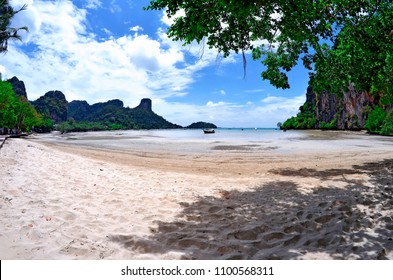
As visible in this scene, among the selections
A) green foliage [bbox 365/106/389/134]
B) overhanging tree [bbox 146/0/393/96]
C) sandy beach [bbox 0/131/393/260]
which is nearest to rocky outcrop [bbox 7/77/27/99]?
green foliage [bbox 365/106/389/134]

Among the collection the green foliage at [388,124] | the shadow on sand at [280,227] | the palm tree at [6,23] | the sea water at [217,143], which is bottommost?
the shadow on sand at [280,227]

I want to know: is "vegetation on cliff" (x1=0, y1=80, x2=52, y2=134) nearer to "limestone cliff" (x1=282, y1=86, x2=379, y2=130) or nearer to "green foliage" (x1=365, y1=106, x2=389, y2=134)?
"limestone cliff" (x1=282, y1=86, x2=379, y2=130)

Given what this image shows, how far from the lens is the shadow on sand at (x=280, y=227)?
16.7 ft

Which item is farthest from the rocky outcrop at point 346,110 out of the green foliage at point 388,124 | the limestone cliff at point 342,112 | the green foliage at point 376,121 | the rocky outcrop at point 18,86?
the rocky outcrop at point 18,86

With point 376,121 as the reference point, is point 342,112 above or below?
above

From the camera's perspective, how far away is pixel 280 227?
6312mm

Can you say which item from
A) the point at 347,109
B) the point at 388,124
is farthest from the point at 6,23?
the point at 347,109

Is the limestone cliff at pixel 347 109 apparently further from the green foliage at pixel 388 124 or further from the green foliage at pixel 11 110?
the green foliage at pixel 11 110

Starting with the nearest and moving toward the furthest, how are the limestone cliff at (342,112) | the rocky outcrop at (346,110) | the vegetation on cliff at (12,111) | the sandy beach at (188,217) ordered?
the sandy beach at (188,217), the vegetation on cliff at (12,111), the rocky outcrop at (346,110), the limestone cliff at (342,112)

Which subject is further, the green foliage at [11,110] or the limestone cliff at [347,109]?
the limestone cliff at [347,109]

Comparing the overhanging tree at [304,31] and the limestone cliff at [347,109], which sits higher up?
the limestone cliff at [347,109]

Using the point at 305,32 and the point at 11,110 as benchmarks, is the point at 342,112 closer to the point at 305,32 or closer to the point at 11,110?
the point at 11,110
